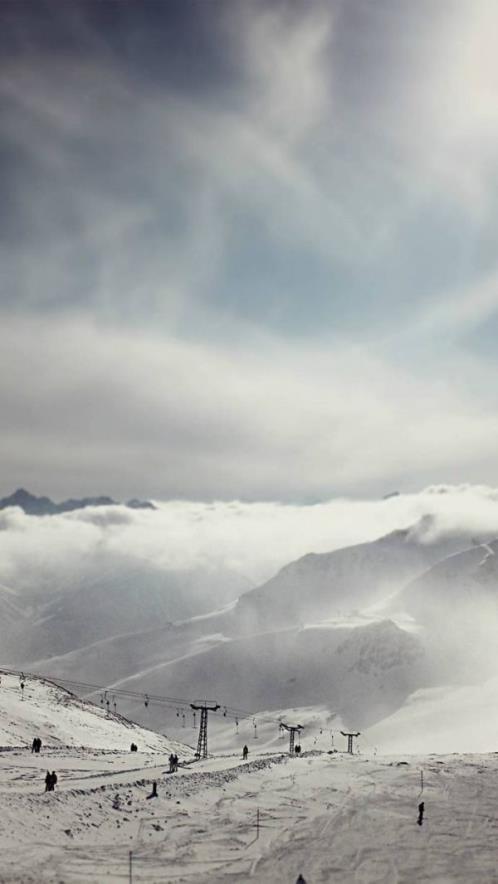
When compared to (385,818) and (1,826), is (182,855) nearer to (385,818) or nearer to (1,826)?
(1,826)

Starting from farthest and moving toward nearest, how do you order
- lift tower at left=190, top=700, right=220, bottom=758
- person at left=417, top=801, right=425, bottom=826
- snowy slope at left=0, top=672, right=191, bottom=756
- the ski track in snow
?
lift tower at left=190, top=700, right=220, bottom=758 < snowy slope at left=0, top=672, right=191, bottom=756 < person at left=417, top=801, right=425, bottom=826 < the ski track in snow

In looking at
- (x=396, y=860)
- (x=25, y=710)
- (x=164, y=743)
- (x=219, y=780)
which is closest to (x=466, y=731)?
(x=164, y=743)

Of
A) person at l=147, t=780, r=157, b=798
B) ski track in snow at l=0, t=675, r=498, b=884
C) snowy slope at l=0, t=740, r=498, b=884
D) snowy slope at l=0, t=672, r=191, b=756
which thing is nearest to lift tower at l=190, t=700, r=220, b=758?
snowy slope at l=0, t=672, r=191, b=756

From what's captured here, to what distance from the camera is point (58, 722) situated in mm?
93938

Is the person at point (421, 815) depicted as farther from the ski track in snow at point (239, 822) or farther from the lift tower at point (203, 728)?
the lift tower at point (203, 728)

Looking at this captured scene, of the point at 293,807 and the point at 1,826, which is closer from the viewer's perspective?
the point at 1,826

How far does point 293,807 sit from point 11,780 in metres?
19.9

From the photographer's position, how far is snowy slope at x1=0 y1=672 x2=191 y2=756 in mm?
82250

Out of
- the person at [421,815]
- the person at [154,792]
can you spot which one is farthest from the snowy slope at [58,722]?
the person at [421,815]

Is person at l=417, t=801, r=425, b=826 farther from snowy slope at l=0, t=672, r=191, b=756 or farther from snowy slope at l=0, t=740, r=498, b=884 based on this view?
snowy slope at l=0, t=672, r=191, b=756

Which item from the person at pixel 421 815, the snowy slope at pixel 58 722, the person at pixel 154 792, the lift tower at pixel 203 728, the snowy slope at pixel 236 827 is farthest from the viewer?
the lift tower at pixel 203 728

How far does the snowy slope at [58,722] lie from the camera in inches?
3238

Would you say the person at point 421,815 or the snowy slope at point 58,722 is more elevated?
the snowy slope at point 58,722

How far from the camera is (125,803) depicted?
1797 inches
